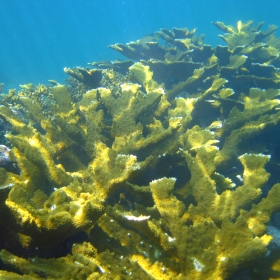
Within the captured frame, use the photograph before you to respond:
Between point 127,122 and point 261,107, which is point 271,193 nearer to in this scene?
point 127,122

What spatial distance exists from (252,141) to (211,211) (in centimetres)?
207

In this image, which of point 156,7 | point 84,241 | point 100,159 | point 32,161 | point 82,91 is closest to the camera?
point 84,241

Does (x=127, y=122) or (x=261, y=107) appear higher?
(x=261, y=107)

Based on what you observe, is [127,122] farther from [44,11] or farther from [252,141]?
[44,11]

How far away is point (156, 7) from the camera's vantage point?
12938 centimetres

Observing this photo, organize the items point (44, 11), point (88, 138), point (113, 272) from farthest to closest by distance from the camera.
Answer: point (44, 11) → point (88, 138) → point (113, 272)

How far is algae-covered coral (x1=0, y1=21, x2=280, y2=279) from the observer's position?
189cm

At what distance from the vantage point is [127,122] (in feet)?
11.2

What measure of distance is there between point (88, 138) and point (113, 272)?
1794mm

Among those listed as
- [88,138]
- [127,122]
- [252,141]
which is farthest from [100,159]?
[252,141]

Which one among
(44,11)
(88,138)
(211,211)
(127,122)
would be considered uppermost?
(44,11)

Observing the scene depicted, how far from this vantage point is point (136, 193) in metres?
2.54

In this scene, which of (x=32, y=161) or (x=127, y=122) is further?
(x=127, y=122)

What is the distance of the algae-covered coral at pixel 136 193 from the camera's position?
1.89m
